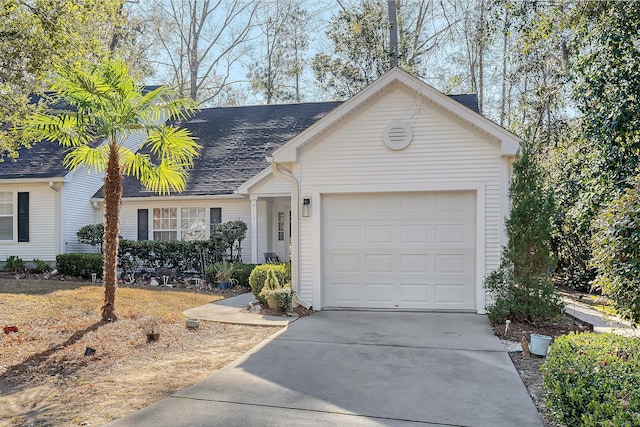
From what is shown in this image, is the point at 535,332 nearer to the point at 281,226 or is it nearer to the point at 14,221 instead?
the point at 281,226

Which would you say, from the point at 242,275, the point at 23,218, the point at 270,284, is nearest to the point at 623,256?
the point at 270,284

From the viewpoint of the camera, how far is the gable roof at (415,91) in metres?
8.62

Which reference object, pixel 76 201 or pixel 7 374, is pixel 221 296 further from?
pixel 76 201

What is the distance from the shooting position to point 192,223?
1545 centimetres

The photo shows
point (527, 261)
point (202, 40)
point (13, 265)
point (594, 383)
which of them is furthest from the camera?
point (202, 40)

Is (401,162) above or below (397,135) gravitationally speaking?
below

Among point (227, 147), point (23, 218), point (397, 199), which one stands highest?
point (227, 147)

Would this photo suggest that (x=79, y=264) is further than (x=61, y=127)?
Yes

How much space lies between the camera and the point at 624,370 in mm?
3664

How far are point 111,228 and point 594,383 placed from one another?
286 inches

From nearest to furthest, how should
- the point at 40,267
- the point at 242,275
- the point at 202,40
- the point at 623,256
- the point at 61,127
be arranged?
1. the point at 623,256
2. the point at 61,127
3. the point at 242,275
4. the point at 40,267
5. the point at 202,40

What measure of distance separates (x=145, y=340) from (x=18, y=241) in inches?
440

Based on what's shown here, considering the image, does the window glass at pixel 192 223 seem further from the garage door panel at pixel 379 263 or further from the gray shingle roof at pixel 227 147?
the garage door panel at pixel 379 263

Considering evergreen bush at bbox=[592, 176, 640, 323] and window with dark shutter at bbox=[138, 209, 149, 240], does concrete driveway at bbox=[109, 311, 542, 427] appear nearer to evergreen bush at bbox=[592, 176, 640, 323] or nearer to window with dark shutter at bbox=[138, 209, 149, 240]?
evergreen bush at bbox=[592, 176, 640, 323]
